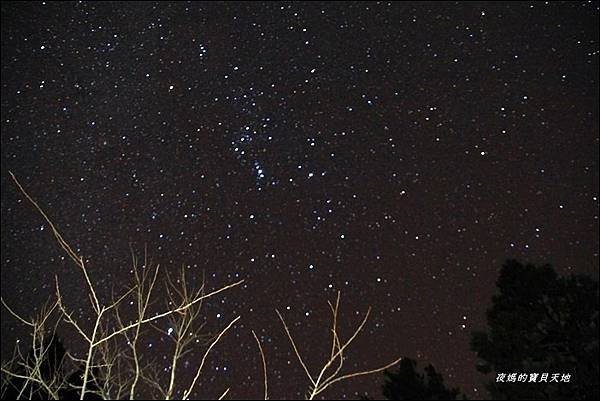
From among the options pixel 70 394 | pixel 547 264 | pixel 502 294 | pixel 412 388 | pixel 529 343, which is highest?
pixel 547 264

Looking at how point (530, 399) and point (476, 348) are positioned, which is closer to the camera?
point (530, 399)

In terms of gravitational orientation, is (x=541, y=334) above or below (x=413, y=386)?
above

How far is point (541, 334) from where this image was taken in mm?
5812

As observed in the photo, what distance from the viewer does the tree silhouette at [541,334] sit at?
5473 mm

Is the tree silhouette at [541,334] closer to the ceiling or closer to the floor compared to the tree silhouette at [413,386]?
closer to the ceiling

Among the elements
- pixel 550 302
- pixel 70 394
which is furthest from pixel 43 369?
pixel 550 302

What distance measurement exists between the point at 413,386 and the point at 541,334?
2149 millimetres

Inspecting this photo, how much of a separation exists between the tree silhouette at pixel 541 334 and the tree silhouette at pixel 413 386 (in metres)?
1.26

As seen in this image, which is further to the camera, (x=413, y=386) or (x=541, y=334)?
(x=413, y=386)

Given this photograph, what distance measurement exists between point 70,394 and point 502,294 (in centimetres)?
654

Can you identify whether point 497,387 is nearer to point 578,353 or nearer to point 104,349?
point 578,353

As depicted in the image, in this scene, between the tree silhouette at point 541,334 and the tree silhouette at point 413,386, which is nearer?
the tree silhouette at point 541,334

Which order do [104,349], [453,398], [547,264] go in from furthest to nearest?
[453,398]
[547,264]
[104,349]

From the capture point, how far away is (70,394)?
7746mm
